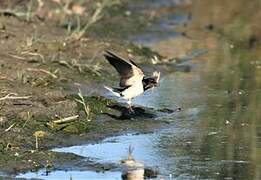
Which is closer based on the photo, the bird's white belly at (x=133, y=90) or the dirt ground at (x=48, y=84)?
the dirt ground at (x=48, y=84)

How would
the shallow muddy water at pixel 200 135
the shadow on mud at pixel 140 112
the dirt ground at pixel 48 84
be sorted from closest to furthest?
the shallow muddy water at pixel 200 135 < the dirt ground at pixel 48 84 < the shadow on mud at pixel 140 112

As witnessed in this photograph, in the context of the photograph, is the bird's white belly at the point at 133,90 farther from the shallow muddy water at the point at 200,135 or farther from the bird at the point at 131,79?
the shallow muddy water at the point at 200,135

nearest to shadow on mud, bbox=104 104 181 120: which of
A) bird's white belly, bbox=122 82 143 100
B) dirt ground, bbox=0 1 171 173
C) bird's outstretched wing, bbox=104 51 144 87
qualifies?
dirt ground, bbox=0 1 171 173

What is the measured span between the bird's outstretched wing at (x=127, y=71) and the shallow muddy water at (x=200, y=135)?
637 millimetres

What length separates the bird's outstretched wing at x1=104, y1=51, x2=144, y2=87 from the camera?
9.89m

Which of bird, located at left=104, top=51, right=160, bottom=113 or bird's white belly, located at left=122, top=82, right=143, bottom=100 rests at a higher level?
bird, located at left=104, top=51, right=160, bottom=113

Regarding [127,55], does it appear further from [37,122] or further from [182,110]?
[37,122]

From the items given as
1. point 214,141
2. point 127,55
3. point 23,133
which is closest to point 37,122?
point 23,133

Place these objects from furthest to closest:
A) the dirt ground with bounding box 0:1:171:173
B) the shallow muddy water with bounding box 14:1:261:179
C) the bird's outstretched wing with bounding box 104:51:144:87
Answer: the bird's outstretched wing with bounding box 104:51:144:87, the dirt ground with bounding box 0:1:171:173, the shallow muddy water with bounding box 14:1:261:179

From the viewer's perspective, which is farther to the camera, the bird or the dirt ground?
the bird

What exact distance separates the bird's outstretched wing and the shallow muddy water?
64 centimetres

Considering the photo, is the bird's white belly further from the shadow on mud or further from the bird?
the shadow on mud

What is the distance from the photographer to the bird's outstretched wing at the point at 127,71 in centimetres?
989

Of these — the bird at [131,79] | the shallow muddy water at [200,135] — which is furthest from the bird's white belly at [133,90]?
the shallow muddy water at [200,135]
